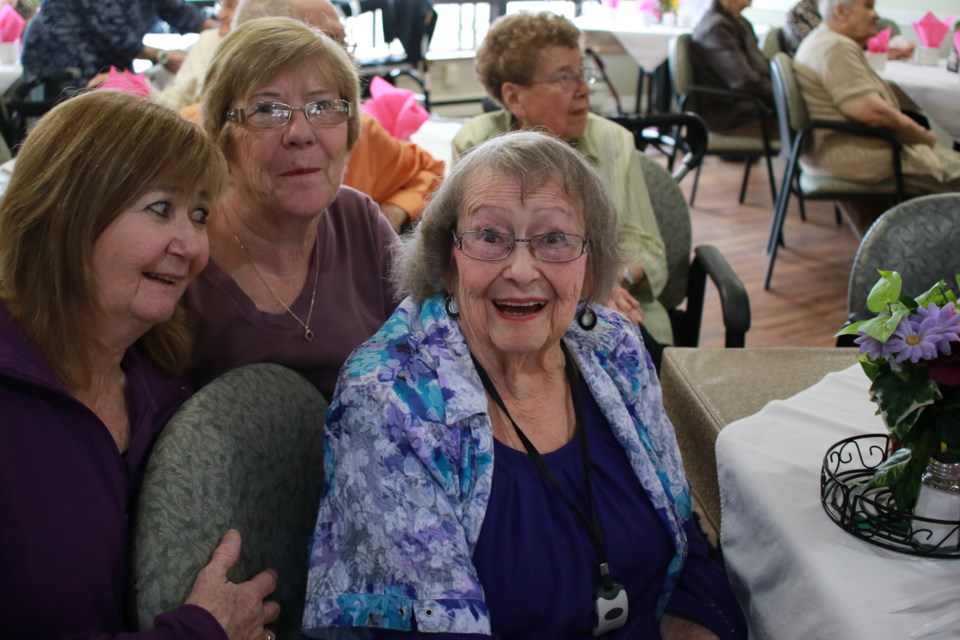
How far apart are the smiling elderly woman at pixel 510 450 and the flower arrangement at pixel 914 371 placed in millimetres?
390

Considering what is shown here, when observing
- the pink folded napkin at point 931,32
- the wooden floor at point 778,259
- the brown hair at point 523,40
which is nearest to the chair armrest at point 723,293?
the brown hair at point 523,40

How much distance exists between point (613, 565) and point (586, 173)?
62cm

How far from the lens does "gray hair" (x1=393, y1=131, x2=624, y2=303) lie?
4.92ft

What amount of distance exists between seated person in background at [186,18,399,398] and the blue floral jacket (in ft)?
1.16

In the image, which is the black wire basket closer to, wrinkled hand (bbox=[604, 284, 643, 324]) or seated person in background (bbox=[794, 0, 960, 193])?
wrinkled hand (bbox=[604, 284, 643, 324])

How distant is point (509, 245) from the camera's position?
1.49 metres

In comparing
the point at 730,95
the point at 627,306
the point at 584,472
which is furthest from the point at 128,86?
the point at 730,95

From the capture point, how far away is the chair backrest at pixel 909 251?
7.61ft

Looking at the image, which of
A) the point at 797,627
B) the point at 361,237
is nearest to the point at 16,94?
the point at 361,237

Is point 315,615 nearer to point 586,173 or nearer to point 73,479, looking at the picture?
point 73,479

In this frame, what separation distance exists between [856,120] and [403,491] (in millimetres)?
3725

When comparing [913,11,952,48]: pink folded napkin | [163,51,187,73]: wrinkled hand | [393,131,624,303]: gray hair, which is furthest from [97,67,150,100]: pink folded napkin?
[913,11,952,48]: pink folded napkin

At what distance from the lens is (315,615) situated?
1302mm

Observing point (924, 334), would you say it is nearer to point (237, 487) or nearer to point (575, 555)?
point (575, 555)
